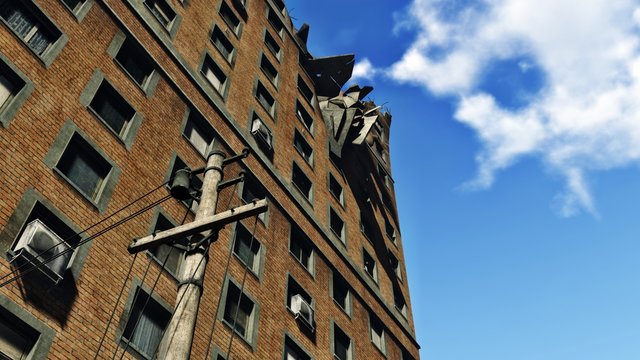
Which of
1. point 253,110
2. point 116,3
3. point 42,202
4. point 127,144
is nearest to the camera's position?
point 42,202

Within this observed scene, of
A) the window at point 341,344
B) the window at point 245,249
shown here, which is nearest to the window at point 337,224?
the window at point 341,344

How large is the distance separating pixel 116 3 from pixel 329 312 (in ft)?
50.3

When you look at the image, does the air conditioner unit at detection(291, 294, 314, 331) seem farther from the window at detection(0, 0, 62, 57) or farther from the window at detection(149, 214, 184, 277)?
the window at detection(0, 0, 62, 57)

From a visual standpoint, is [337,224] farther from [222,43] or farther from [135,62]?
[135,62]

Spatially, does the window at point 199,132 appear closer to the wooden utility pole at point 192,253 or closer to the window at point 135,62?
the window at point 135,62

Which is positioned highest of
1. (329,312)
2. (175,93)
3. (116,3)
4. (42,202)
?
(116,3)

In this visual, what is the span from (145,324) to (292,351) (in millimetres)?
7066

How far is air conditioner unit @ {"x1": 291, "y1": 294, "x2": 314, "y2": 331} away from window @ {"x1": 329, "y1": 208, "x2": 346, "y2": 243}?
779cm

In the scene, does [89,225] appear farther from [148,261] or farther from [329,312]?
[329,312]

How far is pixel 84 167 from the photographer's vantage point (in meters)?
15.7

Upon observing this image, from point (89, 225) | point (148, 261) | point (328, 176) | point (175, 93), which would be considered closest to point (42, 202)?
point (89, 225)

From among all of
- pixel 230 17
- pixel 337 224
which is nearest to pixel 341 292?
pixel 337 224

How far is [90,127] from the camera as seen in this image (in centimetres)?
1638

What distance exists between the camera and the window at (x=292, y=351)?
20.1 m
